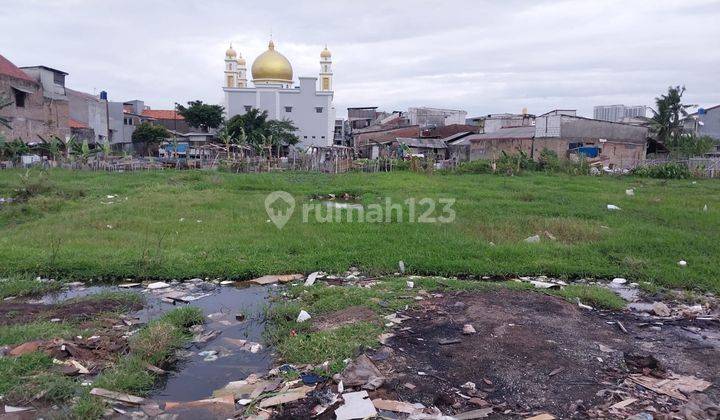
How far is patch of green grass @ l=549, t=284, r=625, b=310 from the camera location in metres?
5.73

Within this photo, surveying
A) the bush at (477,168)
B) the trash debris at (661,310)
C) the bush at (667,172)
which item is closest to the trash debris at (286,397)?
the trash debris at (661,310)

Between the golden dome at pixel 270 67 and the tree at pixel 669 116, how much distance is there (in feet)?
96.2

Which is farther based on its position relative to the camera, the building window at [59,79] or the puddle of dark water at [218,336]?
the building window at [59,79]

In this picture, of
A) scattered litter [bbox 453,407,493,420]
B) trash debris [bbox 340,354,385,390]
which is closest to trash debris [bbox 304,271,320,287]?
trash debris [bbox 340,354,385,390]

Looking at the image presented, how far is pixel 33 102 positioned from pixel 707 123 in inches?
1798

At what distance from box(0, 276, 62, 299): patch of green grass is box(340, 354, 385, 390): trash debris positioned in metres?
4.45

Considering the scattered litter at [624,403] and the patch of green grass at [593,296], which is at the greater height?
the patch of green grass at [593,296]

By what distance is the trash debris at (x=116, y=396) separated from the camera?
364 centimetres

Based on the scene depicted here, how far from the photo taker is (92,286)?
6594 mm

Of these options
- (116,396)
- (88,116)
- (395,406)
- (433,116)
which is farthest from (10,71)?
(433,116)

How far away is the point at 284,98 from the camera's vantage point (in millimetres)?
44375

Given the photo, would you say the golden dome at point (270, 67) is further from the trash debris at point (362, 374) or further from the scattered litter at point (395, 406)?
the scattered litter at point (395, 406)

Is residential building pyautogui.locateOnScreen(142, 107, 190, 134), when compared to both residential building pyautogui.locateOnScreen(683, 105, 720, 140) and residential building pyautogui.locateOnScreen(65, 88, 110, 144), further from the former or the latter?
residential building pyautogui.locateOnScreen(683, 105, 720, 140)

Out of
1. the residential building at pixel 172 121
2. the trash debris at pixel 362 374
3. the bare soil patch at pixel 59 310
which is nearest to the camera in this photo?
the trash debris at pixel 362 374
